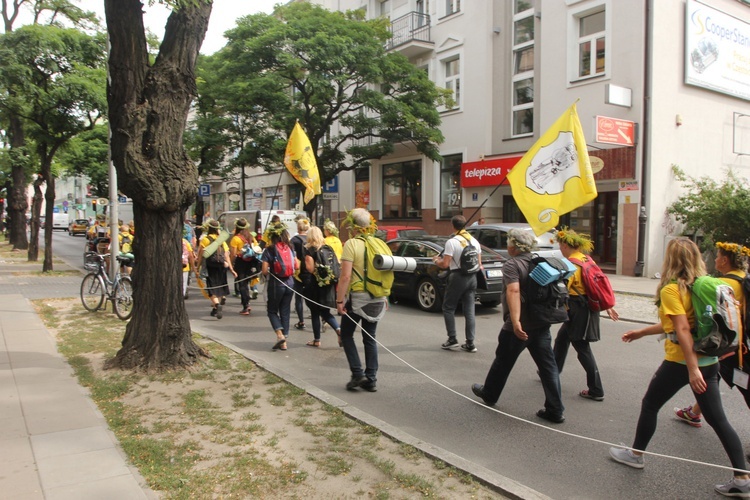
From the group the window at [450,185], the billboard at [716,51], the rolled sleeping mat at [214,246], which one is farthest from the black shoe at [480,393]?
the window at [450,185]

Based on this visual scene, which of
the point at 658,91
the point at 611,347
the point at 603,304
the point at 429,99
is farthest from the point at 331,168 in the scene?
the point at 603,304

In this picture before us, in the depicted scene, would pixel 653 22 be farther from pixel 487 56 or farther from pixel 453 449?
pixel 453 449

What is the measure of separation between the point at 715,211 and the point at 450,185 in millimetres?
10726

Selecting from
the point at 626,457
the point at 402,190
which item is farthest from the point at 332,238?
the point at 402,190

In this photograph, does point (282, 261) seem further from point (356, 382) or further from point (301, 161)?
point (301, 161)

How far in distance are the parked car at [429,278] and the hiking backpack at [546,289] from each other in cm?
550

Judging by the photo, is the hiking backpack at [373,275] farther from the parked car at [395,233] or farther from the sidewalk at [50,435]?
the parked car at [395,233]

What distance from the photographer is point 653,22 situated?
1653 centimetres

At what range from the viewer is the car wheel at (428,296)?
10.8 m

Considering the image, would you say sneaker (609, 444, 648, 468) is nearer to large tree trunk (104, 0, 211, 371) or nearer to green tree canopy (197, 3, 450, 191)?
large tree trunk (104, 0, 211, 371)

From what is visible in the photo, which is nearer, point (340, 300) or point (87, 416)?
point (87, 416)

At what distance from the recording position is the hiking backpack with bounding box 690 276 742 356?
3.48 m

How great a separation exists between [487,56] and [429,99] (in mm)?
2689

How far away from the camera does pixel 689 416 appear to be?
482 centimetres
